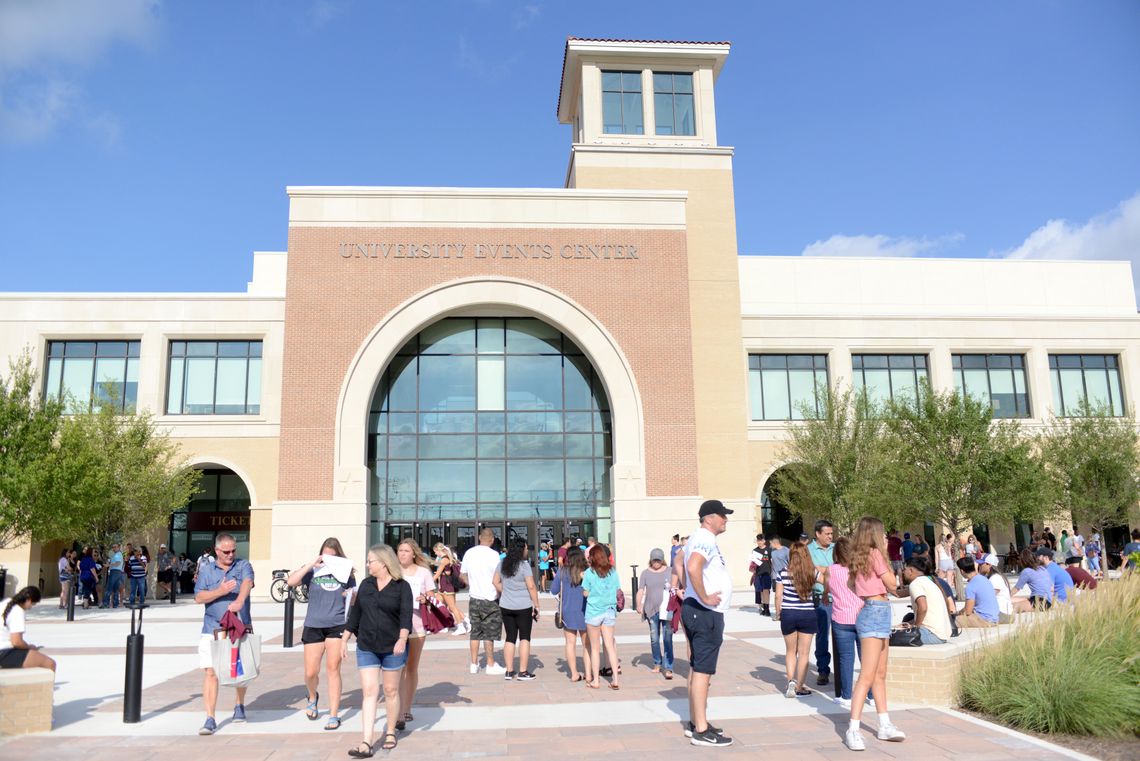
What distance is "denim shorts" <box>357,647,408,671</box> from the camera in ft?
25.2

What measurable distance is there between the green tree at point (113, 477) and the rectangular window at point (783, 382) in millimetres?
19382

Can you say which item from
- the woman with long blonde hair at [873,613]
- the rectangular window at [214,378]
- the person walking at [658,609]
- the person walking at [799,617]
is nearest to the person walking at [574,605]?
the person walking at [658,609]

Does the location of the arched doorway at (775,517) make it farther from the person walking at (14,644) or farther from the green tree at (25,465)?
the person walking at (14,644)

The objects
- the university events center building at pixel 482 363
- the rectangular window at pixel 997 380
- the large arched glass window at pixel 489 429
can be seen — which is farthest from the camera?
the rectangular window at pixel 997 380

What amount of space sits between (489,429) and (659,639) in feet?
58.7

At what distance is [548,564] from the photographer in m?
26.7

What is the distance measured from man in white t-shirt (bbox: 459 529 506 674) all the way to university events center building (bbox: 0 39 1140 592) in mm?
15239

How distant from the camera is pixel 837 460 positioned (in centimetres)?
2761

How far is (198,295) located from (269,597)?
10.5 metres

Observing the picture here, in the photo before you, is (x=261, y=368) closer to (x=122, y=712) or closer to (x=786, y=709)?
(x=122, y=712)

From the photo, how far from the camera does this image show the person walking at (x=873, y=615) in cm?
772

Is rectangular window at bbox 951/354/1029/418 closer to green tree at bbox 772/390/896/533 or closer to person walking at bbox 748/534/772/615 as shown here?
green tree at bbox 772/390/896/533

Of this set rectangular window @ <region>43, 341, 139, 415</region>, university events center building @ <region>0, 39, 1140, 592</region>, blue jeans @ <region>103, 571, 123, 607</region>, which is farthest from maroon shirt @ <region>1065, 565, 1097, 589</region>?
rectangular window @ <region>43, 341, 139, 415</region>

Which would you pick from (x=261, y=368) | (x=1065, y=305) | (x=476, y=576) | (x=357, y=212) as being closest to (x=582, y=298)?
(x=357, y=212)
